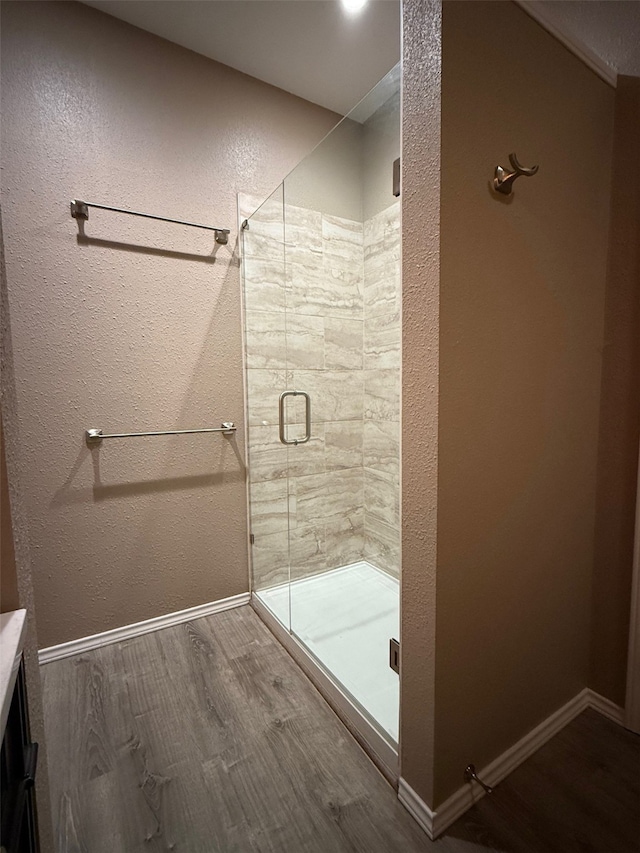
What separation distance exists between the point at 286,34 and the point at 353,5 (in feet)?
1.03

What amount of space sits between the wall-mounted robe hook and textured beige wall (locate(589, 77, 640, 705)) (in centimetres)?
54

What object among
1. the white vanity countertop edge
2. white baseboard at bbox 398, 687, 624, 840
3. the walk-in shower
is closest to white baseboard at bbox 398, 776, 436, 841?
white baseboard at bbox 398, 687, 624, 840

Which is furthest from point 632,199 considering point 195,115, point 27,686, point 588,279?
point 27,686

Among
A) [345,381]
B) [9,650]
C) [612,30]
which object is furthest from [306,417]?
[612,30]

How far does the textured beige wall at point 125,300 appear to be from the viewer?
63.0 inches

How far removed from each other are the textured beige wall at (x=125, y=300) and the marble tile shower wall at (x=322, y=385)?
0.13 m

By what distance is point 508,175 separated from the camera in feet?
3.07

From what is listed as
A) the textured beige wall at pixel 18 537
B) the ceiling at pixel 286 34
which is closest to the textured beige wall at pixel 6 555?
the textured beige wall at pixel 18 537

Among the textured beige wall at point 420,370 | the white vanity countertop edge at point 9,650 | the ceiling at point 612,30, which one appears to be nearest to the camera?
the white vanity countertop edge at point 9,650

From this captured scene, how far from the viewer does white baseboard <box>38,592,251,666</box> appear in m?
1.74

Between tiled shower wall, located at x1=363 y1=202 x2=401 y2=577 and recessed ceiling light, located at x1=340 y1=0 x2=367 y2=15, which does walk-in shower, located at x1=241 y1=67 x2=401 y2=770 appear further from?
recessed ceiling light, located at x1=340 y1=0 x2=367 y2=15

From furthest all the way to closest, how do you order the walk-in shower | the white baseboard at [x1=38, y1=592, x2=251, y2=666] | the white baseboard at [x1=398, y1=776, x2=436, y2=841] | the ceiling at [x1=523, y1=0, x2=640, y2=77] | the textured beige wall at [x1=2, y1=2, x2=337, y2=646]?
the walk-in shower < the white baseboard at [x1=38, y1=592, x2=251, y2=666] < the textured beige wall at [x1=2, y1=2, x2=337, y2=646] < the ceiling at [x1=523, y1=0, x2=640, y2=77] < the white baseboard at [x1=398, y1=776, x2=436, y2=841]

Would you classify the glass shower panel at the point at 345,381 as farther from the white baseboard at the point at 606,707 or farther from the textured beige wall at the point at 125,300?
the white baseboard at the point at 606,707

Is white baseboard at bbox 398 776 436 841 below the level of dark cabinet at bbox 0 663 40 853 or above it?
below
